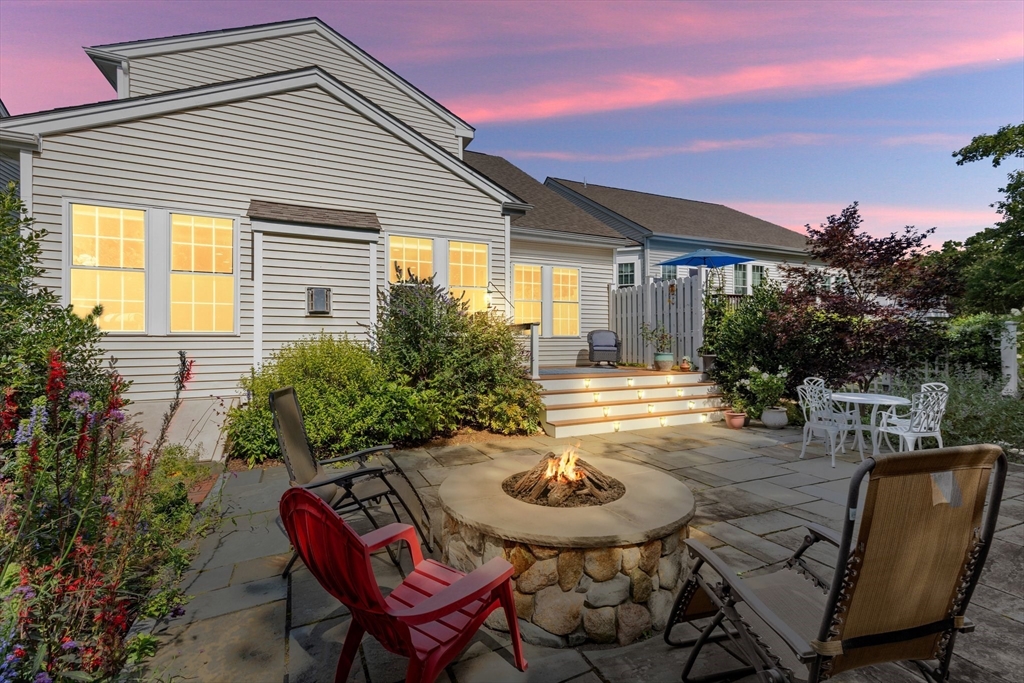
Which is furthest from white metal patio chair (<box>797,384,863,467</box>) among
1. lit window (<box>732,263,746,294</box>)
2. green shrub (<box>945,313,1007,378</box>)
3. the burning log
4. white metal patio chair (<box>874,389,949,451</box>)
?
lit window (<box>732,263,746,294</box>)

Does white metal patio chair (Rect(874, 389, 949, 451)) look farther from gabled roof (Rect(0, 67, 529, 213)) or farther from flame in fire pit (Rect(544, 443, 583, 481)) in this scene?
gabled roof (Rect(0, 67, 529, 213))

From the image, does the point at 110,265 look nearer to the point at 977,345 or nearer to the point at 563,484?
the point at 563,484

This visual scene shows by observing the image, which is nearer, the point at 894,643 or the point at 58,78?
the point at 894,643

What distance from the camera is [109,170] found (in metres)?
7.35

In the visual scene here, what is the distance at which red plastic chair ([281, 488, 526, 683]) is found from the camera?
171cm

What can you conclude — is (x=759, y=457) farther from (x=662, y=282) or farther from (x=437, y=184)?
(x=437, y=184)

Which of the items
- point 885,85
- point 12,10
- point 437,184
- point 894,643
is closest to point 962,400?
point 885,85

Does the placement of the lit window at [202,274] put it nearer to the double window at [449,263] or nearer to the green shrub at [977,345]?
the double window at [449,263]

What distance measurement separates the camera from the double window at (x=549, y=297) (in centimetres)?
1255

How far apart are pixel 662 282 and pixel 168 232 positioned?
9978mm

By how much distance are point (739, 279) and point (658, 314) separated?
7319 millimetres

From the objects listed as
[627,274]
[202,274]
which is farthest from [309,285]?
[627,274]

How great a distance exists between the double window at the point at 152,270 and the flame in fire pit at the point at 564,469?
7029 millimetres

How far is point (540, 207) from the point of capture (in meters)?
14.0
